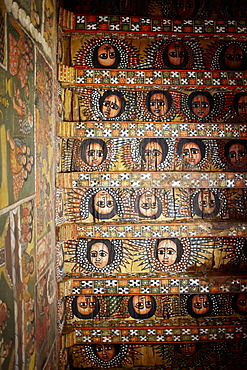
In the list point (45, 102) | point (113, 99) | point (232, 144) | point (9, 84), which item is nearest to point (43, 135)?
point (45, 102)

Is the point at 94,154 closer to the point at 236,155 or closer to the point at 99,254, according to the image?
the point at 99,254

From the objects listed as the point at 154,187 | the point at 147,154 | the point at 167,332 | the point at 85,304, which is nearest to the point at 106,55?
the point at 147,154

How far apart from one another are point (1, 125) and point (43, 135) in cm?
129

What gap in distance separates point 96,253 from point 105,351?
4.99 feet

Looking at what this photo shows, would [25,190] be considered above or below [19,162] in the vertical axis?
below

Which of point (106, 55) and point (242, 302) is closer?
point (106, 55)

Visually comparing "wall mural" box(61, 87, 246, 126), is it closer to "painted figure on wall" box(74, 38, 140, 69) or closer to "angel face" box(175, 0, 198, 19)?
"painted figure on wall" box(74, 38, 140, 69)

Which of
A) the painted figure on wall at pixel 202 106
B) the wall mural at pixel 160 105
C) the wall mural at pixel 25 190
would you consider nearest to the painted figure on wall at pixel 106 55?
the wall mural at pixel 160 105

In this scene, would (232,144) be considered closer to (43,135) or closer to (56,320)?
(43,135)

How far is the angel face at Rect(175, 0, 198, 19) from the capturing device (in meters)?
4.66

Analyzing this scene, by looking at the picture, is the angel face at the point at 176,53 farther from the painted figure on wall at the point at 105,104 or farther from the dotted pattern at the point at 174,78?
the painted figure on wall at the point at 105,104

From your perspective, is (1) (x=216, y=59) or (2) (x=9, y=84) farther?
(1) (x=216, y=59)

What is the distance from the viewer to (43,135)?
3605mm

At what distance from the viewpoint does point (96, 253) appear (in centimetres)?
476
